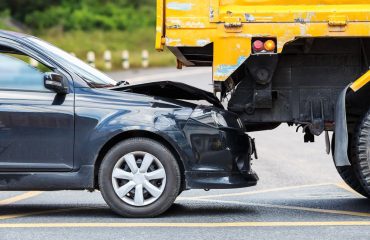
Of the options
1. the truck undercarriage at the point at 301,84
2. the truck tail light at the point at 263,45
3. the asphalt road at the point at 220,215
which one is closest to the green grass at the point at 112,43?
the asphalt road at the point at 220,215

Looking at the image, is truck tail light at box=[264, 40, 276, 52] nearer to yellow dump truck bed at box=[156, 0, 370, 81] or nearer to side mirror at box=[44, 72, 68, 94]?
yellow dump truck bed at box=[156, 0, 370, 81]

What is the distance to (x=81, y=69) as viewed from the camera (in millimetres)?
9117

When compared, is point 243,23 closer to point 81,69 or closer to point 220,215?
point 81,69

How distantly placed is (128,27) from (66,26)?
3273 millimetres

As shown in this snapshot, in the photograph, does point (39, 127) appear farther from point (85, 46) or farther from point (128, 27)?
point (128, 27)

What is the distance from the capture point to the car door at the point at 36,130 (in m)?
8.56

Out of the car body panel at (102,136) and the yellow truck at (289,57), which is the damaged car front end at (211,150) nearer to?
the car body panel at (102,136)

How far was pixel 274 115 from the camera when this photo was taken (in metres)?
9.04

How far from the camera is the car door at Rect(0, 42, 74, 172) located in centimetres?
856

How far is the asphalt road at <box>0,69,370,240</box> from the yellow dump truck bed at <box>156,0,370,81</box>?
1.27m

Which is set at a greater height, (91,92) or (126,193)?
(91,92)

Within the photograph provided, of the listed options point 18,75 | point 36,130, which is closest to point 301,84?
point 36,130

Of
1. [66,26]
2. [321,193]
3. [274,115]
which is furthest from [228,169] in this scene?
[66,26]

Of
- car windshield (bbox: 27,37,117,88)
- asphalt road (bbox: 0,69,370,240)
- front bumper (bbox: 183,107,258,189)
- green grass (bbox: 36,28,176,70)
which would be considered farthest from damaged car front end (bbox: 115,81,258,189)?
green grass (bbox: 36,28,176,70)
